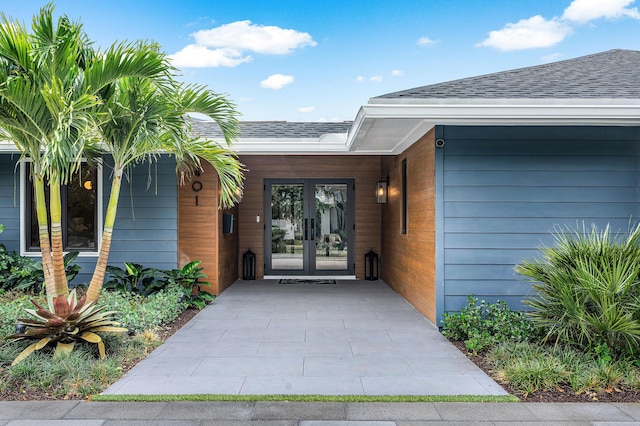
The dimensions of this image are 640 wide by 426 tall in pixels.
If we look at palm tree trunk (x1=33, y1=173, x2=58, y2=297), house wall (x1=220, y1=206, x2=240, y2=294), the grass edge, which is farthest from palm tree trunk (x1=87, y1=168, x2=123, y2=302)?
house wall (x1=220, y1=206, x2=240, y2=294)

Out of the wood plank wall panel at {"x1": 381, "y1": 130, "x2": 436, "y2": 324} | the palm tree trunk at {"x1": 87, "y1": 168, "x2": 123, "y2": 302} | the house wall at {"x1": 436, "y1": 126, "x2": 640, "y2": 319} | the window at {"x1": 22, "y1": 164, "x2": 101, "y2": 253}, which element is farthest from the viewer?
the window at {"x1": 22, "y1": 164, "x2": 101, "y2": 253}

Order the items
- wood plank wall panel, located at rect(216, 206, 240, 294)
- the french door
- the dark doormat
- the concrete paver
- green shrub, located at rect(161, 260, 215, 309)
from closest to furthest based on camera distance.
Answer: the concrete paver, green shrub, located at rect(161, 260, 215, 309), wood plank wall panel, located at rect(216, 206, 240, 294), the dark doormat, the french door

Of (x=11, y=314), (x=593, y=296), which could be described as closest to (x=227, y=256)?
(x=11, y=314)

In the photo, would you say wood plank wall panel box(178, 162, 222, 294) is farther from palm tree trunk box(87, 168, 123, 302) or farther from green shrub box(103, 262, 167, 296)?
palm tree trunk box(87, 168, 123, 302)

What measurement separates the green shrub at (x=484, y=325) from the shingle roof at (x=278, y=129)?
350 cm

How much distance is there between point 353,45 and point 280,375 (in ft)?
40.4

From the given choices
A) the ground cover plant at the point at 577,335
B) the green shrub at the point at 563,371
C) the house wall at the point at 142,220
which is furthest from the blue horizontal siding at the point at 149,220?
the green shrub at the point at 563,371

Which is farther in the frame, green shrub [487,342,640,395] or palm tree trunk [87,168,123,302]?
palm tree trunk [87,168,123,302]

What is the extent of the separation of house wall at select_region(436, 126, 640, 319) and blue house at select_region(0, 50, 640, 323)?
0.01 meters

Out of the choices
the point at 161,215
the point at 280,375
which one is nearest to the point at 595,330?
the point at 280,375

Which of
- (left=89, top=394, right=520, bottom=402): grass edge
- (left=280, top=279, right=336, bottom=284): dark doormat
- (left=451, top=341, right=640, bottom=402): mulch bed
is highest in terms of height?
(left=89, top=394, right=520, bottom=402): grass edge

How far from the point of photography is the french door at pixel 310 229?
8477mm

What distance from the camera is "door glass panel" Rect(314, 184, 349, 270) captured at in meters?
8.51

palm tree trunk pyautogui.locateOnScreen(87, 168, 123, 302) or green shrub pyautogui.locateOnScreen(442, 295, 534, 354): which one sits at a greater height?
palm tree trunk pyautogui.locateOnScreen(87, 168, 123, 302)
